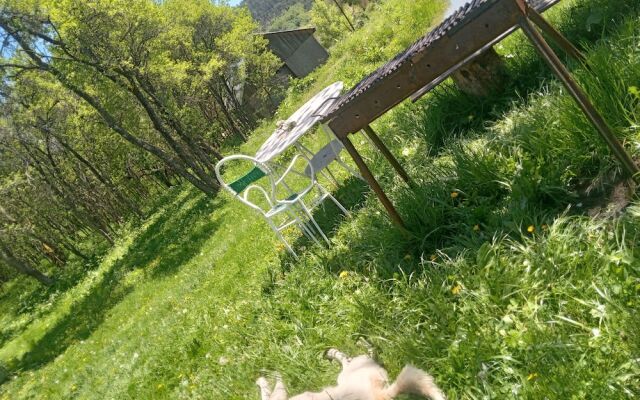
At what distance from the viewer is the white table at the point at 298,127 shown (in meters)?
5.54

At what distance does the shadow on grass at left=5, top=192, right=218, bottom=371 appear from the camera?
11.7 m

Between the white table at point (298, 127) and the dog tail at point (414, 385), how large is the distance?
10.3ft

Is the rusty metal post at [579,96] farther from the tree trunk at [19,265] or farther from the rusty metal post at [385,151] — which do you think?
the tree trunk at [19,265]

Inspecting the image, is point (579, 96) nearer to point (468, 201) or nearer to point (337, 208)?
point (468, 201)

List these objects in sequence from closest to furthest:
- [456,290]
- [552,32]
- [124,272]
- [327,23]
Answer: [456,290], [552,32], [124,272], [327,23]

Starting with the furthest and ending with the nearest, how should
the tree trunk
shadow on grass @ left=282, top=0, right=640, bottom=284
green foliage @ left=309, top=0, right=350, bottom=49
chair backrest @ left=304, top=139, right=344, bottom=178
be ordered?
green foliage @ left=309, top=0, right=350, bottom=49 → the tree trunk → chair backrest @ left=304, top=139, right=344, bottom=178 → shadow on grass @ left=282, top=0, right=640, bottom=284

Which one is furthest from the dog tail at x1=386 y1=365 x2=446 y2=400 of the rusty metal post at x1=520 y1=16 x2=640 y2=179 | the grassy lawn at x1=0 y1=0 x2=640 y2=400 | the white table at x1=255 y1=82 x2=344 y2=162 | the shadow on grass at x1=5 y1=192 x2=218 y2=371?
the shadow on grass at x1=5 y1=192 x2=218 y2=371

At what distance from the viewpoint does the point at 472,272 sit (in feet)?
10.8

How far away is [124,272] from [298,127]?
1057 centimetres

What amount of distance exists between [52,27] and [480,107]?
44.3ft

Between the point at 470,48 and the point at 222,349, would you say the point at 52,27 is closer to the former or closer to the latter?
the point at 222,349

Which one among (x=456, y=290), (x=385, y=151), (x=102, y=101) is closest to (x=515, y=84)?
(x=385, y=151)

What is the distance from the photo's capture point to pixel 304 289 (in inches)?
189

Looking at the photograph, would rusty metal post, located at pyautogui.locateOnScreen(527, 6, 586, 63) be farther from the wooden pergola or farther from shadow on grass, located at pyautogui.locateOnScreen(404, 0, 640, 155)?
shadow on grass, located at pyautogui.locateOnScreen(404, 0, 640, 155)
